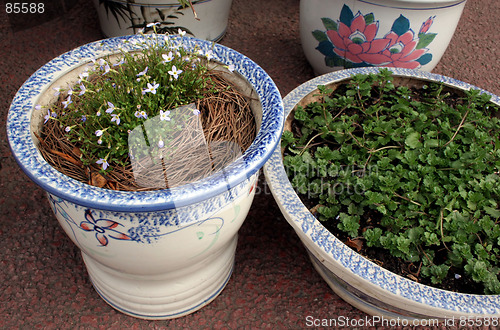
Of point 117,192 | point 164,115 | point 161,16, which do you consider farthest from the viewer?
point 161,16

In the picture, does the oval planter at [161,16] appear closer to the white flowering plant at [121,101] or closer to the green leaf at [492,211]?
the white flowering plant at [121,101]

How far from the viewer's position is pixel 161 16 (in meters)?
2.15

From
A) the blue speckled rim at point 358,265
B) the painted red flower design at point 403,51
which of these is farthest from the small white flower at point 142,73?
the painted red flower design at point 403,51

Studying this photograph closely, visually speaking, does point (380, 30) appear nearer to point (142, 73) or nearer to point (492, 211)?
point (492, 211)

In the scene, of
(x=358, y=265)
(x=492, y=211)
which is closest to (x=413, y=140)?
(x=492, y=211)

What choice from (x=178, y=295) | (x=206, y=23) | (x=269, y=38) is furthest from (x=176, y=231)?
(x=269, y=38)

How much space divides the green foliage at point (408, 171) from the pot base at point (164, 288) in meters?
0.39

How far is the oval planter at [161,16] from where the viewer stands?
6.98ft

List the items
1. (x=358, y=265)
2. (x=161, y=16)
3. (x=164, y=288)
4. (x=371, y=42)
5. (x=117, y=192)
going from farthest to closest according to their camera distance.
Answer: (x=161, y=16)
(x=371, y=42)
(x=164, y=288)
(x=358, y=265)
(x=117, y=192)

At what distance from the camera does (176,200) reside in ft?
3.05

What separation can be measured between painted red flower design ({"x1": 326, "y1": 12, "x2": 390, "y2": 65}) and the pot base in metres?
1.08

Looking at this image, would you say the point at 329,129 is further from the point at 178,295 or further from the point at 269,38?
the point at 269,38

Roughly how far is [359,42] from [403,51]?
0.20 meters

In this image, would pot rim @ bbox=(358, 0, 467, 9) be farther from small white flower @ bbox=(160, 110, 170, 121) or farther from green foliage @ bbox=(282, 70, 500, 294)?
small white flower @ bbox=(160, 110, 170, 121)
